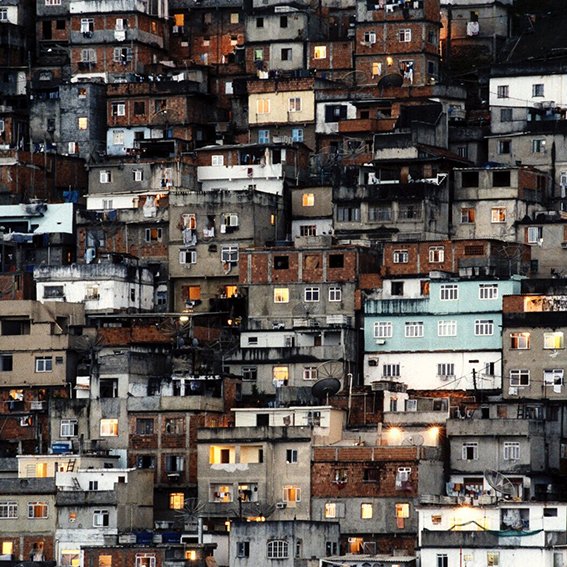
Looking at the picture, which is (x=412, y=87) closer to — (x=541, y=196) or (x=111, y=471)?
(x=541, y=196)

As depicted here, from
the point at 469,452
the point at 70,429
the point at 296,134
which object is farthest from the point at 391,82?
the point at 469,452

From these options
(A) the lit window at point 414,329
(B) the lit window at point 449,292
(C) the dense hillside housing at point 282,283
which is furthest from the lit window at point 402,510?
(B) the lit window at point 449,292

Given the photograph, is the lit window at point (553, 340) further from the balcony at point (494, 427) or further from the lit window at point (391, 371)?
the lit window at point (391, 371)

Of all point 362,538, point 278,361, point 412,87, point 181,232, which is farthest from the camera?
point 412,87

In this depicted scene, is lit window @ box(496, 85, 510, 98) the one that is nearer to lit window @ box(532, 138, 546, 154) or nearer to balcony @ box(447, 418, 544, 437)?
lit window @ box(532, 138, 546, 154)

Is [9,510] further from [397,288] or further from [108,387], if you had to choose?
[397,288]

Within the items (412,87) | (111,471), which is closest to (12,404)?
(111,471)

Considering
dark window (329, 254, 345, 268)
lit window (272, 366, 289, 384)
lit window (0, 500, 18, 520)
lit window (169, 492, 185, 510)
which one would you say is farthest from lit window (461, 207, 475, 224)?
lit window (0, 500, 18, 520)
